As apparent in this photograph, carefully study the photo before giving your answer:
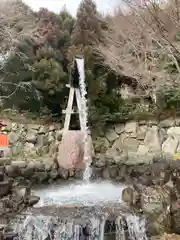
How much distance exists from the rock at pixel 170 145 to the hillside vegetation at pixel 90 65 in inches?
38.6

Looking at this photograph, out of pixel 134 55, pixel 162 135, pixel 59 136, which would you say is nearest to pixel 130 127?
pixel 162 135

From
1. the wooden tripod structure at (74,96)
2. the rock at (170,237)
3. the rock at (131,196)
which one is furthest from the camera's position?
the wooden tripod structure at (74,96)

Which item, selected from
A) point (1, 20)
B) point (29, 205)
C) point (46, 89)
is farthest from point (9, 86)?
point (29, 205)

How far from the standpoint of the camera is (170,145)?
12320mm

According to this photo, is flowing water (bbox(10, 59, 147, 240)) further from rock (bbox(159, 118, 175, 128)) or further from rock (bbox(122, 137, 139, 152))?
rock (bbox(159, 118, 175, 128))

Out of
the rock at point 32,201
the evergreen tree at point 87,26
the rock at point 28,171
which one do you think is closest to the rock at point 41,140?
the rock at point 28,171

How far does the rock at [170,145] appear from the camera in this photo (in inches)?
482

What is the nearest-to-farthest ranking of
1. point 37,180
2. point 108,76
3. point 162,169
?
point 162,169 < point 37,180 < point 108,76

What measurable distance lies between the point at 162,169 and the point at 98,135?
4.88 m

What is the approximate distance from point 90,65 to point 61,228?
7.50 meters

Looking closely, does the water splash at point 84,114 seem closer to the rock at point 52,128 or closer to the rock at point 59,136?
the rock at point 59,136

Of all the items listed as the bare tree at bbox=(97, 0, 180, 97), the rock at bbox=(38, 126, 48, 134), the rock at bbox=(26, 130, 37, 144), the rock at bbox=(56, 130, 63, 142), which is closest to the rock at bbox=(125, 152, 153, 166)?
the rock at bbox=(56, 130, 63, 142)

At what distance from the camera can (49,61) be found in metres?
12.7

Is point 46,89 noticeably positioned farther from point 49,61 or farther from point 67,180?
point 67,180
